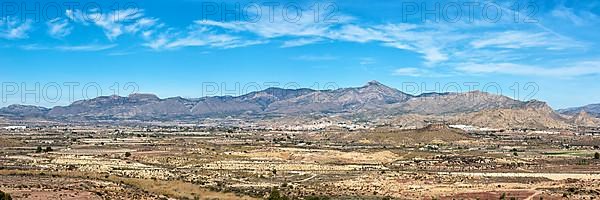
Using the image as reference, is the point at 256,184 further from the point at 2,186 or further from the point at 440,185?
the point at 2,186

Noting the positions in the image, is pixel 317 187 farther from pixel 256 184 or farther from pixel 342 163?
pixel 342 163

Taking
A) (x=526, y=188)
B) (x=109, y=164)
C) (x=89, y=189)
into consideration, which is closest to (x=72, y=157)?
(x=109, y=164)

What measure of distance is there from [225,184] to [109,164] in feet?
111

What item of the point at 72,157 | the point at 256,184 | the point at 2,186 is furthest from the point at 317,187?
the point at 72,157

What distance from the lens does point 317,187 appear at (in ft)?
229

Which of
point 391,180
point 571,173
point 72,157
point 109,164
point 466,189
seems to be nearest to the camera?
point 466,189

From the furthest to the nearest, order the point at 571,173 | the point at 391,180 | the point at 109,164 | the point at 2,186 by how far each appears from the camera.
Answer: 1. the point at 109,164
2. the point at 571,173
3. the point at 391,180
4. the point at 2,186

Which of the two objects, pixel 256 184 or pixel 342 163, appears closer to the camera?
pixel 256 184

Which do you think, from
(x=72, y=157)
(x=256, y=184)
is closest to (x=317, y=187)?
(x=256, y=184)

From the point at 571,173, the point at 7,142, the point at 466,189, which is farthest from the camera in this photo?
the point at 7,142

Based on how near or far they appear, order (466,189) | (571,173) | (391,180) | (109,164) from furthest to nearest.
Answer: (109,164) → (571,173) → (391,180) → (466,189)

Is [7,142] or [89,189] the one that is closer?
[89,189]

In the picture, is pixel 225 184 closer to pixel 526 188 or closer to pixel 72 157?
pixel 526 188

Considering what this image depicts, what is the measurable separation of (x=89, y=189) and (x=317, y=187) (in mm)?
22537
